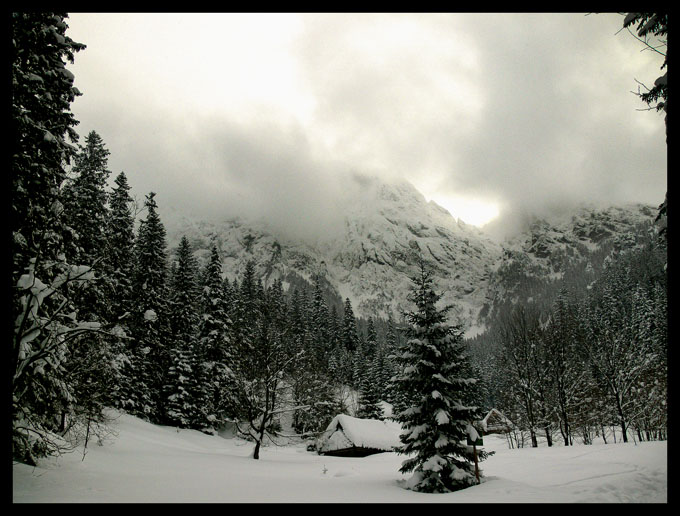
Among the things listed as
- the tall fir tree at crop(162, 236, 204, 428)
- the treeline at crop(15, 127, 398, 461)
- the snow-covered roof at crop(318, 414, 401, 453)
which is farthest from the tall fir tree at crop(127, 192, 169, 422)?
the snow-covered roof at crop(318, 414, 401, 453)

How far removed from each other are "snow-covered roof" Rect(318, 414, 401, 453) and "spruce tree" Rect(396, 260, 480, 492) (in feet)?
86.4

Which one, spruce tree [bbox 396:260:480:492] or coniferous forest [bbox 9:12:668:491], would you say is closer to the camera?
coniferous forest [bbox 9:12:668:491]

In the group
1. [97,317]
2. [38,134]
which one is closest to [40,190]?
[38,134]

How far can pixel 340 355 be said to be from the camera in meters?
84.6

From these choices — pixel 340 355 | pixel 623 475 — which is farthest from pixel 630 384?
pixel 340 355

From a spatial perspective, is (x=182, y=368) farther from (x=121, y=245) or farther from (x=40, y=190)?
(x=40, y=190)

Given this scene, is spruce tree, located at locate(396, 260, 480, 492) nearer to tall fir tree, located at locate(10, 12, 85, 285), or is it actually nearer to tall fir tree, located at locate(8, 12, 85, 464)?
tall fir tree, located at locate(8, 12, 85, 464)

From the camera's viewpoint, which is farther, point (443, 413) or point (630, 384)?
point (630, 384)

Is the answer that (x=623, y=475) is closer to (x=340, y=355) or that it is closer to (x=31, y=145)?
(x=31, y=145)

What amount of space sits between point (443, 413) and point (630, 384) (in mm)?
22705

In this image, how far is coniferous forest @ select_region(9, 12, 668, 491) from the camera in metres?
10.1

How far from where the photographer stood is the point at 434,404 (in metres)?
15.9

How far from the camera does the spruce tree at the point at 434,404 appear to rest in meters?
15.1

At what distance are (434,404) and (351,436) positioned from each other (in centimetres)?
2810
